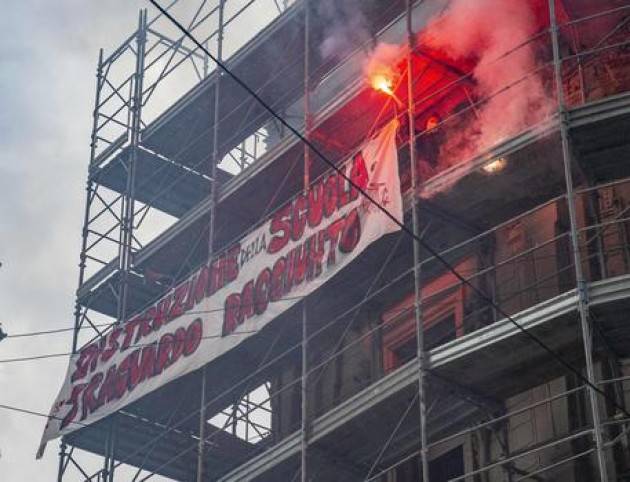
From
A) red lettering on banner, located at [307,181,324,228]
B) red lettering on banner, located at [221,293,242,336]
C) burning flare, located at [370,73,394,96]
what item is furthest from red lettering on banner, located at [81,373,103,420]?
burning flare, located at [370,73,394,96]

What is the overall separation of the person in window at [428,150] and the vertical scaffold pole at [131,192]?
763 cm

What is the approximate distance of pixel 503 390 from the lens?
20.7 meters

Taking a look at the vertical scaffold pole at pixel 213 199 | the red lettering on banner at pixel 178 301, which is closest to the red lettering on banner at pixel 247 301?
the vertical scaffold pole at pixel 213 199

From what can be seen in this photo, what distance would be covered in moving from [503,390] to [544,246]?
2260 mm

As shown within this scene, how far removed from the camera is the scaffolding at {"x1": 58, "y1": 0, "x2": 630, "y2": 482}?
19.7 m

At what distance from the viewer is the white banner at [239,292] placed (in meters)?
22.3

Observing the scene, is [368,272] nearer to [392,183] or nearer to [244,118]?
[392,183]

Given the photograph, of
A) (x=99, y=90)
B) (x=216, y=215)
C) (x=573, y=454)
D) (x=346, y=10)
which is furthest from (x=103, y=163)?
(x=573, y=454)

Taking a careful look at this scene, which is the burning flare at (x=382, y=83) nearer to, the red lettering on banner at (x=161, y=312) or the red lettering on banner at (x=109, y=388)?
the red lettering on banner at (x=161, y=312)

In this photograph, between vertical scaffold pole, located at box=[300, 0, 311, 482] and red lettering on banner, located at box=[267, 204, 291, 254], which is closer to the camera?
vertical scaffold pole, located at box=[300, 0, 311, 482]

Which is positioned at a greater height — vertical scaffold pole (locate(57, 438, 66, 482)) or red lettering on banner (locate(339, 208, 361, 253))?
red lettering on banner (locate(339, 208, 361, 253))

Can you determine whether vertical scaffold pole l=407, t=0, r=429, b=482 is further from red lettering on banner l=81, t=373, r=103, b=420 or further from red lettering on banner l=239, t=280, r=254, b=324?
red lettering on banner l=81, t=373, r=103, b=420

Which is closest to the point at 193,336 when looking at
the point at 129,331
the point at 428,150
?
the point at 129,331

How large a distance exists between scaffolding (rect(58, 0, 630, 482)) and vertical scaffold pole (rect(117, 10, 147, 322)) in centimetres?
5
